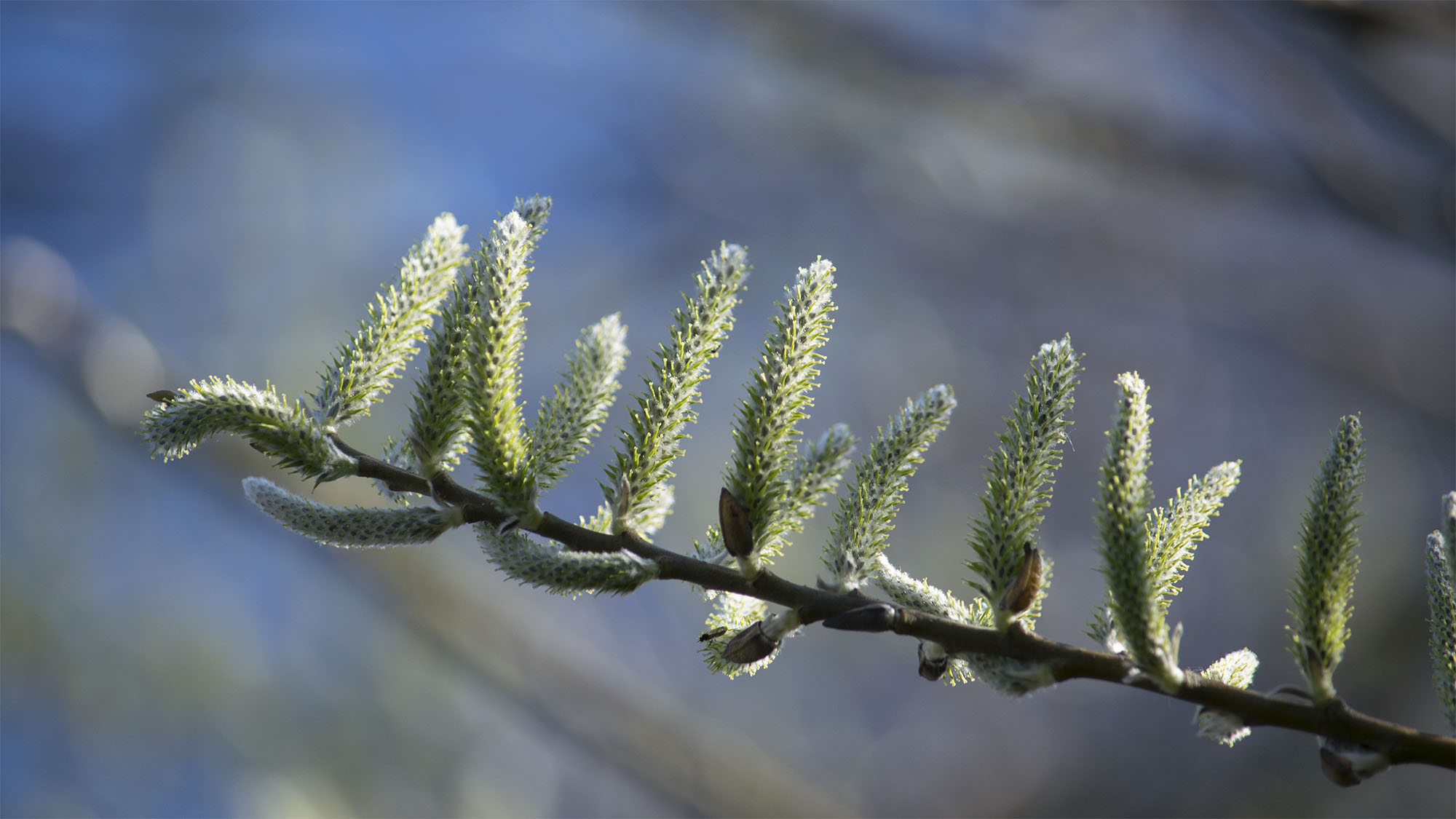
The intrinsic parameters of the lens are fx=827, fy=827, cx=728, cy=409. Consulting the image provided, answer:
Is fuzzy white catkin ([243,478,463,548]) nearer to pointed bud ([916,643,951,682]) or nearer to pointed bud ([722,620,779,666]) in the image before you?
pointed bud ([722,620,779,666])

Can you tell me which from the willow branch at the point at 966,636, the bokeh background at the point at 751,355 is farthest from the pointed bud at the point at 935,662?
the bokeh background at the point at 751,355

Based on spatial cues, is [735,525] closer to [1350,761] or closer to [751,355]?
[1350,761]

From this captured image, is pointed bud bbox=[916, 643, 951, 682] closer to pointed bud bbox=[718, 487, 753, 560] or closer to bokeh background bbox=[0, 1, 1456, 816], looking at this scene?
pointed bud bbox=[718, 487, 753, 560]

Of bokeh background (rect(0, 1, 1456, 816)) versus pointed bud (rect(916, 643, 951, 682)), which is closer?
pointed bud (rect(916, 643, 951, 682))

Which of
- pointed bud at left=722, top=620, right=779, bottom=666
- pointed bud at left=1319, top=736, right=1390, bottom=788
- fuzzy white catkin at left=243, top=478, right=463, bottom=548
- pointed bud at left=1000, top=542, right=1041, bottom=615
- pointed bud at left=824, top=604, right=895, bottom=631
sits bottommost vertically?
fuzzy white catkin at left=243, top=478, right=463, bottom=548

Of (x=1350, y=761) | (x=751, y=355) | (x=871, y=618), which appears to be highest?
(x=751, y=355)

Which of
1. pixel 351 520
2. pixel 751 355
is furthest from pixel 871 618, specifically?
pixel 751 355

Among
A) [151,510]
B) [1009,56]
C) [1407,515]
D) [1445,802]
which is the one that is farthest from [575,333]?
[1445,802]

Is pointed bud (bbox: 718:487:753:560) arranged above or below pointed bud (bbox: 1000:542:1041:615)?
below

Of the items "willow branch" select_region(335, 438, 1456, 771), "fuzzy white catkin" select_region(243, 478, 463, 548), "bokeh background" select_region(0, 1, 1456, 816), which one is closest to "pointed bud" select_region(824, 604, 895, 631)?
"willow branch" select_region(335, 438, 1456, 771)
